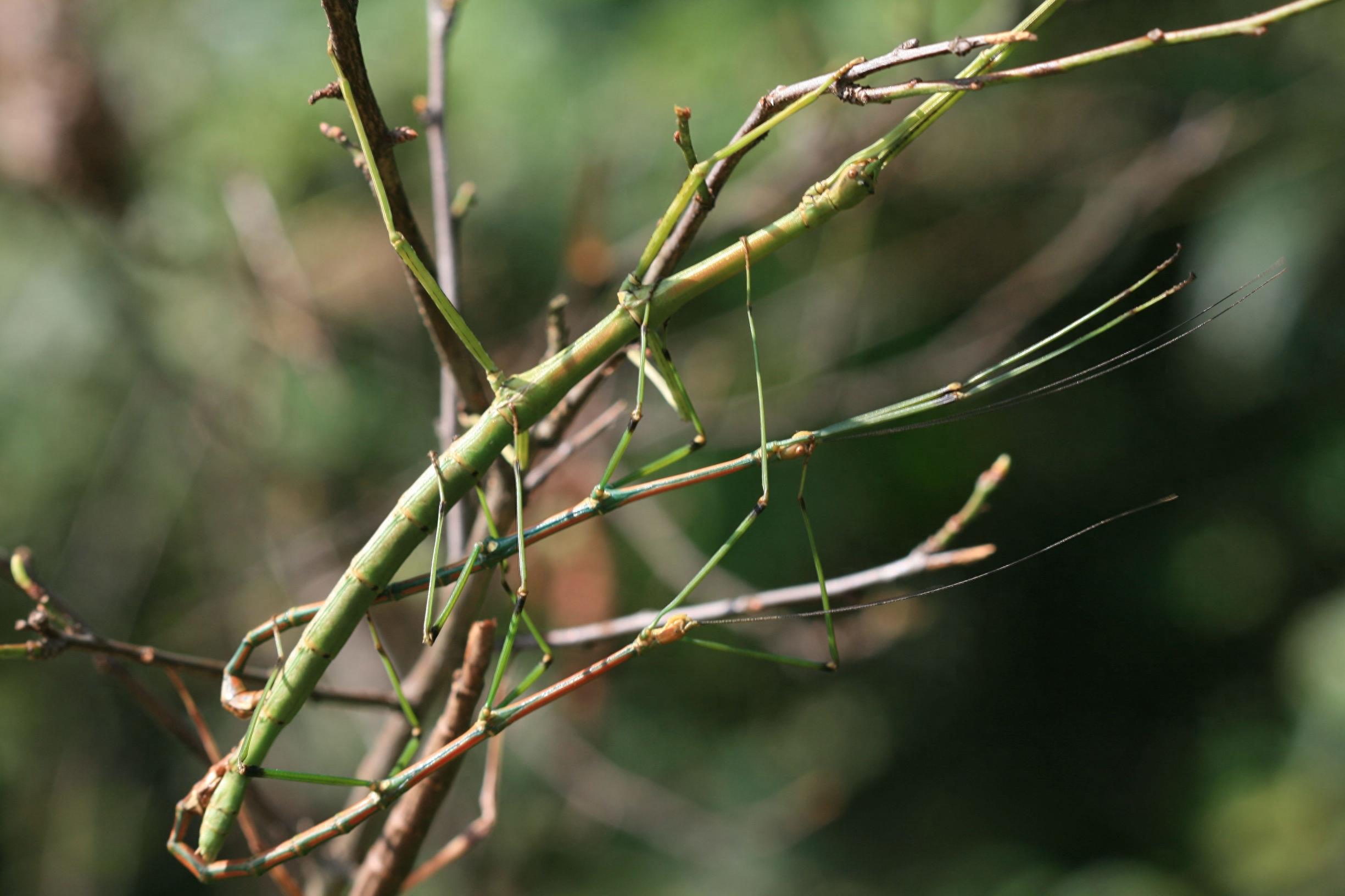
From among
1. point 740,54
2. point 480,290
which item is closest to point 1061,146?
point 740,54

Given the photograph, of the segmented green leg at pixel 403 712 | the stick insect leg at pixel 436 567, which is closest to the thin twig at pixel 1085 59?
the stick insect leg at pixel 436 567

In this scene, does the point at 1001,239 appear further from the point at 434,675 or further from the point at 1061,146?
the point at 434,675

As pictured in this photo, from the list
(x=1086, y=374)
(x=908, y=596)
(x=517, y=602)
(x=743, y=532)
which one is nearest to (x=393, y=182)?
(x=517, y=602)

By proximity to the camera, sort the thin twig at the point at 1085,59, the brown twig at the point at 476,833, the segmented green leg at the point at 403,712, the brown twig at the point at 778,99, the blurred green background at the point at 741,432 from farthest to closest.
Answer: the blurred green background at the point at 741,432 < the brown twig at the point at 476,833 < the segmented green leg at the point at 403,712 < the brown twig at the point at 778,99 < the thin twig at the point at 1085,59

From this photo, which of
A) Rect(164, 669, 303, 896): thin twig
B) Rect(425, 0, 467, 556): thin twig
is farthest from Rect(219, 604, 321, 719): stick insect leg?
Rect(425, 0, 467, 556): thin twig

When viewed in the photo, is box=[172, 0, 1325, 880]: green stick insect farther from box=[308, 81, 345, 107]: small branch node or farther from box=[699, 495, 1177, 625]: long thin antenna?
box=[308, 81, 345, 107]: small branch node

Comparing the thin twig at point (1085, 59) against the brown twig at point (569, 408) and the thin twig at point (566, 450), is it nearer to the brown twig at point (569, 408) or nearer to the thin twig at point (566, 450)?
the brown twig at point (569, 408)

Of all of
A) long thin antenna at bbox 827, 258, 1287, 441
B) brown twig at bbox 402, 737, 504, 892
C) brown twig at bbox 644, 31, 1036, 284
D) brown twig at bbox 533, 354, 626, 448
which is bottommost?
brown twig at bbox 402, 737, 504, 892
